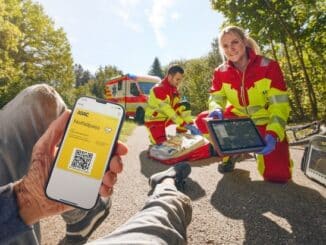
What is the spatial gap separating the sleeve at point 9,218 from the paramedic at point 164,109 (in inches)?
218

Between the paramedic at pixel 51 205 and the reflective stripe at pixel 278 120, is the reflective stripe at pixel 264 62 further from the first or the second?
the paramedic at pixel 51 205

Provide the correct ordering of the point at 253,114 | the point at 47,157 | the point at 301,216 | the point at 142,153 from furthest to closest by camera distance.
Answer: the point at 142,153
the point at 253,114
the point at 301,216
the point at 47,157

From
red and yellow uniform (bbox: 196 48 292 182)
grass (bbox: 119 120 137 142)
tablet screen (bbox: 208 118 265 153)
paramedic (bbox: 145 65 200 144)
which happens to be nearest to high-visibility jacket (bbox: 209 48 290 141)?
red and yellow uniform (bbox: 196 48 292 182)

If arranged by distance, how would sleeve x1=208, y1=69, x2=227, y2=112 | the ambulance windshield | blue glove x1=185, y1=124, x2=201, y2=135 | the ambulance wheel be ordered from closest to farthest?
1. sleeve x1=208, y1=69, x2=227, y2=112
2. blue glove x1=185, y1=124, x2=201, y2=135
3. the ambulance wheel
4. the ambulance windshield

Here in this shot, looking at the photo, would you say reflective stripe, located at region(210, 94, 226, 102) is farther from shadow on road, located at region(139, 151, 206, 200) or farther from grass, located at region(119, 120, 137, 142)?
grass, located at region(119, 120, 137, 142)

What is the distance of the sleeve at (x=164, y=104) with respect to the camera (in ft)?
22.4

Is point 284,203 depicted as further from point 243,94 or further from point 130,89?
point 130,89

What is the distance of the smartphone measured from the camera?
139cm

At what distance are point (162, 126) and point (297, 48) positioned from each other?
645cm

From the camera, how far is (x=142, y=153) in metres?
6.74

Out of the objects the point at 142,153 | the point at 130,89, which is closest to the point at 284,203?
the point at 142,153

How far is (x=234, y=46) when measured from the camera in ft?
14.2

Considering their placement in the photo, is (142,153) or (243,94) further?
(142,153)

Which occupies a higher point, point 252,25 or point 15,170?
point 252,25
